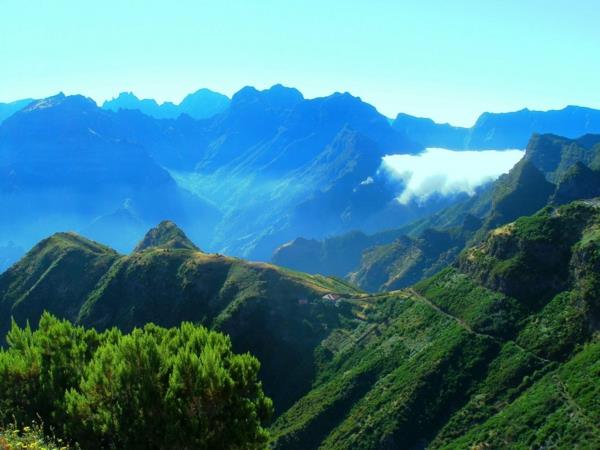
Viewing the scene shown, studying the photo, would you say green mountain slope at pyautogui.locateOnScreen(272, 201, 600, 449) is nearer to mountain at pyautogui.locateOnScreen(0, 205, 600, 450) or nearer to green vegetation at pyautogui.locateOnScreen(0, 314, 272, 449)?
mountain at pyautogui.locateOnScreen(0, 205, 600, 450)

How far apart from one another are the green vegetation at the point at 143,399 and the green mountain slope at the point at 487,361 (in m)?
84.1

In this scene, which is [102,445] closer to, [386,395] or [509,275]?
[386,395]

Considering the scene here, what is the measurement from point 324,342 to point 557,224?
85194mm

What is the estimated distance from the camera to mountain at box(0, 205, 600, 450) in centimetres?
11625

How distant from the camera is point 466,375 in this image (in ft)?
443

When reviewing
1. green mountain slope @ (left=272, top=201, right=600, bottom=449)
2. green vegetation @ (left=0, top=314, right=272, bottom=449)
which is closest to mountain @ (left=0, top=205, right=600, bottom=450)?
green mountain slope @ (left=272, top=201, right=600, bottom=449)

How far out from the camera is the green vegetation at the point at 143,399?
40.3 m

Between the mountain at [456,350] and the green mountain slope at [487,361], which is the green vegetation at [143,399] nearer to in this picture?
the green mountain slope at [487,361]

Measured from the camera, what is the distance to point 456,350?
5630 inches

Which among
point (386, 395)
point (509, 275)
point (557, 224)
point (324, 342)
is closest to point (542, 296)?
point (509, 275)

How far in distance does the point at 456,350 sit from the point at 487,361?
892cm

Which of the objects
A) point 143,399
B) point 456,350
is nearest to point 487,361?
point 456,350

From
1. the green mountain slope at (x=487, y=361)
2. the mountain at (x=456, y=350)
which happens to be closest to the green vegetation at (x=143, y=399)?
the green mountain slope at (x=487, y=361)

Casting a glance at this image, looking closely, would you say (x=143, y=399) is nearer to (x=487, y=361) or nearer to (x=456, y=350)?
(x=487, y=361)
